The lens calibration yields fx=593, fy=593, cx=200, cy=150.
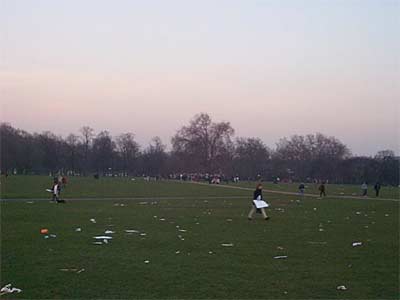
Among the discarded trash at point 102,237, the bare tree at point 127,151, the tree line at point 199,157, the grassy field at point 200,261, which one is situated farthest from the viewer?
the bare tree at point 127,151

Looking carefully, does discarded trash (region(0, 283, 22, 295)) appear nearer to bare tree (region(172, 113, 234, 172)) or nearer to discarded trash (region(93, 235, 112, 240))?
discarded trash (region(93, 235, 112, 240))

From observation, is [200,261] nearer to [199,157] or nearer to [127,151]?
[199,157]

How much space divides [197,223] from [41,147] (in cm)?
Result: 13215

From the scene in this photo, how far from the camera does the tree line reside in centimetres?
14375

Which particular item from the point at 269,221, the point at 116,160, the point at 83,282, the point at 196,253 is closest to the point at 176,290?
the point at 83,282

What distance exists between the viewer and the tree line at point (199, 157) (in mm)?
143750

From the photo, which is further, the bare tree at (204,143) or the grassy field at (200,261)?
the bare tree at (204,143)

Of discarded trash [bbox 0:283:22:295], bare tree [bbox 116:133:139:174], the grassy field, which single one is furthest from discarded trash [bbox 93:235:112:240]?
bare tree [bbox 116:133:139:174]

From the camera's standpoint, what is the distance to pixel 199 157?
490ft

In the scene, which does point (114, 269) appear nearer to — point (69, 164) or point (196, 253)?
point (196, 253)

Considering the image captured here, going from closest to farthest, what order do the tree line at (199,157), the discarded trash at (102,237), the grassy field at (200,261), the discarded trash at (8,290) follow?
the discarded trash at (8,290) < the grassy field at (200,261) < the discarded trash at (102,237) < the tree line at (199,157)

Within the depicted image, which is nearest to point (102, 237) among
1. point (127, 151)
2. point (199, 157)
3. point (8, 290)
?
point (8, 290)

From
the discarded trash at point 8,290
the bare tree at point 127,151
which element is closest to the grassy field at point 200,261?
the discarded trash at point 8,290

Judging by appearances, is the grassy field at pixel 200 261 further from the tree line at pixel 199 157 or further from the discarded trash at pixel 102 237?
the tree line at pixel 199 157
